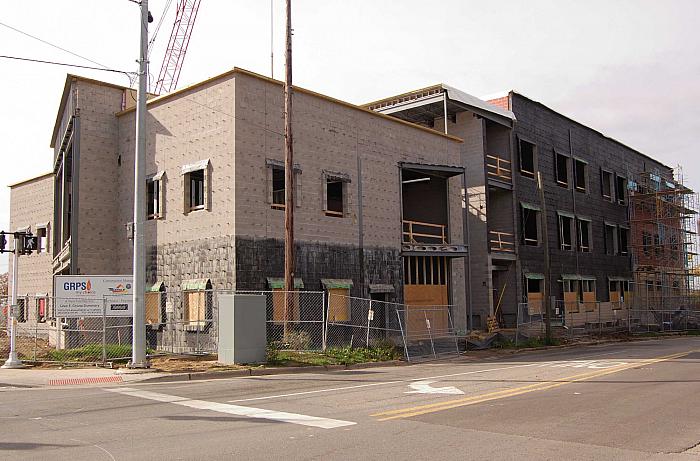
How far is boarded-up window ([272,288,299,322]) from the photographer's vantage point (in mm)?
20922

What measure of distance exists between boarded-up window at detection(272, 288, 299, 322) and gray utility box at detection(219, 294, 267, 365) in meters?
2.22

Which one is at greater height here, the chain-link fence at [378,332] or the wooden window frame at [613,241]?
Answer: the wooden window frame at [613,241]

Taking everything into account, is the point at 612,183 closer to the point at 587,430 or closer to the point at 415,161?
the point at 415,161

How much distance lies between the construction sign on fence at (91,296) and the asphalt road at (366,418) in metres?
5.37

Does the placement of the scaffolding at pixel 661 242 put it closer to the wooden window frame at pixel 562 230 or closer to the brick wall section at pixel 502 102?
the wooden window frame at pixel 562 230

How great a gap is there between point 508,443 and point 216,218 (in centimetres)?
1598

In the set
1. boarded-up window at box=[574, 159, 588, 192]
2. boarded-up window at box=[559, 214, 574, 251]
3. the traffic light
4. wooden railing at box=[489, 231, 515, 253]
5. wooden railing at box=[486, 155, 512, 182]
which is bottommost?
the traffic light

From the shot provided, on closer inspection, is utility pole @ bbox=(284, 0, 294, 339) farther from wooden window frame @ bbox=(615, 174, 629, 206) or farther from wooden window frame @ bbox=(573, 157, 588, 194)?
wooden window frame @ bbox=(615, 174, 629, 206)

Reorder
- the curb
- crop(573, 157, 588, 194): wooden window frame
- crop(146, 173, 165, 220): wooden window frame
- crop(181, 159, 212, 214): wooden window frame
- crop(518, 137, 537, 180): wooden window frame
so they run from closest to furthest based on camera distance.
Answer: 1. the curb
2. crop(181, 159, 212, 214): wooden window frame
3. crop(146, 173, 165, 220): wooden window frame
4. crop(518, 137, 537, 180): wooden window frame
5. crop(573, 157, 588, 194): wooden window frame

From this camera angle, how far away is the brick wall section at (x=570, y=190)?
37744 millimetres

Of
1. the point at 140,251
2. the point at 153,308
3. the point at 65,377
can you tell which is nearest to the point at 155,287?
the point at 153,308

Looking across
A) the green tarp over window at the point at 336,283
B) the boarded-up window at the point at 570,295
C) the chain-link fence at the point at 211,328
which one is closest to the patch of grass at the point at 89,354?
the chain-link fence at the point at 211,328

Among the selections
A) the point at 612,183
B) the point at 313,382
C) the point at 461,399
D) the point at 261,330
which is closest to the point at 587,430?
the point at 461,399

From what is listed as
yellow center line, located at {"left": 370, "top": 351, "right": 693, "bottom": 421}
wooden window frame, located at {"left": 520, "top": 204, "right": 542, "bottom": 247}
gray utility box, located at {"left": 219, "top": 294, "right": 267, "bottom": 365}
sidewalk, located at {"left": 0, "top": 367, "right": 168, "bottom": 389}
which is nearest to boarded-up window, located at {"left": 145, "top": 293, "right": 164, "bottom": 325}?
sidewalk, located at {"left": 0, "top": 367, "right": 168, "bottom": 389}
